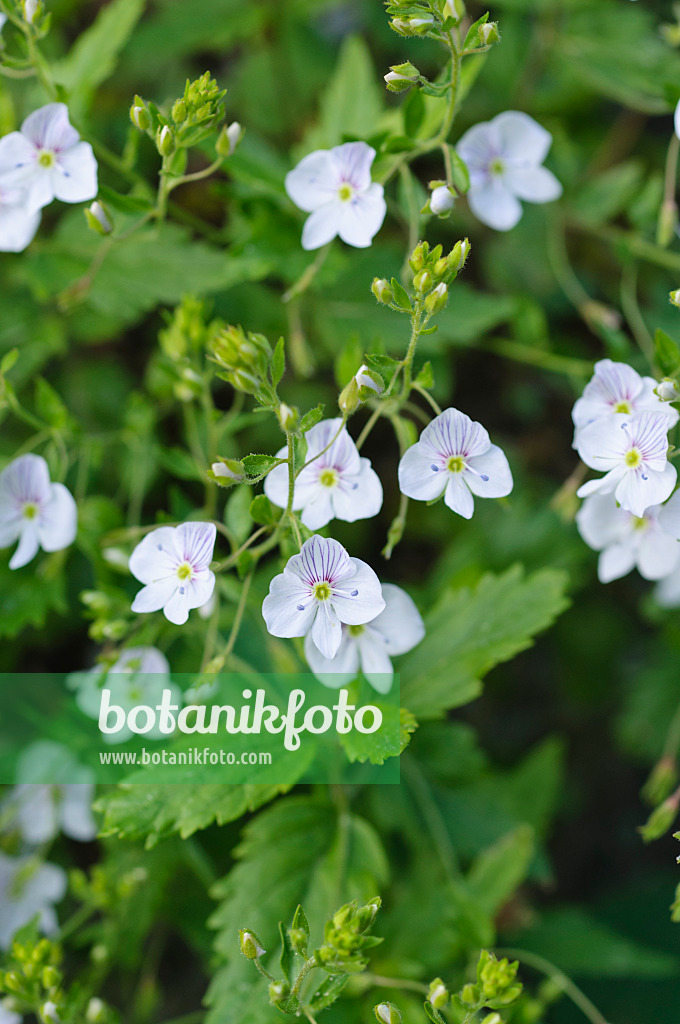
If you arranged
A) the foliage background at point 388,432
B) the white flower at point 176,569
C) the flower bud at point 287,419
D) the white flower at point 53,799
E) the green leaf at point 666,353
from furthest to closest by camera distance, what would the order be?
the white flower at point 53,799, the foliage background at point 388,432, the green leaf at point 666,353, the white flower at point 176,569, the flower bud at point 287,419

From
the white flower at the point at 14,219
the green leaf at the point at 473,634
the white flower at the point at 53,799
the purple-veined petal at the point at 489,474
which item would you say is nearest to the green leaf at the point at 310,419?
the purple-veined petal at the point at 489,474

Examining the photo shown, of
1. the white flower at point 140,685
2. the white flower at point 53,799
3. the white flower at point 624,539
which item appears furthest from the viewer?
the white flower at point 53,799

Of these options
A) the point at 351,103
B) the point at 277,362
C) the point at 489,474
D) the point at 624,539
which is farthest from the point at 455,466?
the point at 351,103

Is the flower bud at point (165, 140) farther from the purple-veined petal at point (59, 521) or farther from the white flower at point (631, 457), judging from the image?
the white flower at point (631, 457)

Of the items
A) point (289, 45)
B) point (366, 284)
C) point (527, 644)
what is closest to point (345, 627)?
point (527, 644)

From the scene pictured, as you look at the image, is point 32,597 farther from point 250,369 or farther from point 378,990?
point 378,990

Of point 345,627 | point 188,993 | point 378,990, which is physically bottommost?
point 188,993
